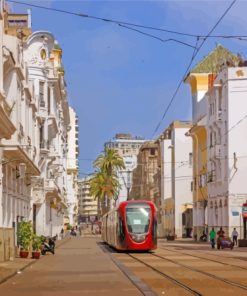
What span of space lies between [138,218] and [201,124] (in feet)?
127

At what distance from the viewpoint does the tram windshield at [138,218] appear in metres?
45.9

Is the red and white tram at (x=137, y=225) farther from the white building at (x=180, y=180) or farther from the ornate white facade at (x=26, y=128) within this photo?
the white building at (x=180, y=180)

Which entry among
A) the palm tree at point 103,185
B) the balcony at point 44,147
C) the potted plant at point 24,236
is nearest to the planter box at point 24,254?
the potted plant at point 24,236

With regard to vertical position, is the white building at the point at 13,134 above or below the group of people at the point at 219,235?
above

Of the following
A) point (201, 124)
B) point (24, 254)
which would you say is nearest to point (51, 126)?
point (201, 124)

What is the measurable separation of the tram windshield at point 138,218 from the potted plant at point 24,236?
23.5 ft

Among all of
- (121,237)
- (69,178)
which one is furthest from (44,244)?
(69,178)

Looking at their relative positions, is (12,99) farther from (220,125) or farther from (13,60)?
(220,125)

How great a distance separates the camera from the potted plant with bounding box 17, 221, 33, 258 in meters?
40.6

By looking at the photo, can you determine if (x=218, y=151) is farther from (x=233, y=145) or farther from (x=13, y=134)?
(x=13, y=134)

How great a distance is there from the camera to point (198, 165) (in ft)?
293

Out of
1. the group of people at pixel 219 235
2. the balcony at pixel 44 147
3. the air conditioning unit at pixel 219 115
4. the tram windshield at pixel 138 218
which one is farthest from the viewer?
the air conditioning unit at pixel 219 115

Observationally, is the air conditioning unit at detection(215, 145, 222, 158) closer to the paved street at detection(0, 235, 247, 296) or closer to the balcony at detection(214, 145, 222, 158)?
the balcony at detection(214, 145, 222, 158)

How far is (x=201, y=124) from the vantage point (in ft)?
274
